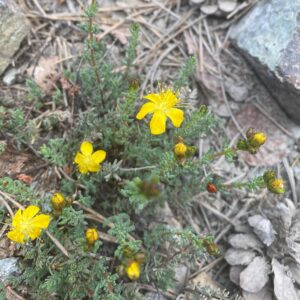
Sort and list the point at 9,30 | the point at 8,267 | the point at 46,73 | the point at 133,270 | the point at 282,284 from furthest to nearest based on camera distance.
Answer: the point at 46,73 < the point at 9,30 < the point at 282,284 < the point at 8,267 < the point at 133,270

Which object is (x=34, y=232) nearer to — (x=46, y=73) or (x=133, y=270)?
(x=133, y=270)

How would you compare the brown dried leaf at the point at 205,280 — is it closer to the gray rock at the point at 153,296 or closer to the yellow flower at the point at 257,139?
the gray rock at the point at 153,296

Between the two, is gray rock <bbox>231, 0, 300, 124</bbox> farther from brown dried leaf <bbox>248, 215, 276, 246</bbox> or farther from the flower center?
the flower center

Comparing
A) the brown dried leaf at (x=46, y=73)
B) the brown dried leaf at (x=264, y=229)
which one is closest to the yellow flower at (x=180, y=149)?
the brown dried leaf at (x=264, y=229)

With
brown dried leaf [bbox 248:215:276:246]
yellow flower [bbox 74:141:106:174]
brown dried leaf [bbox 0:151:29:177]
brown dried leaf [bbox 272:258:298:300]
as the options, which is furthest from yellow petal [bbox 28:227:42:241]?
brown dried leaf [bbox 272:258:298:300]

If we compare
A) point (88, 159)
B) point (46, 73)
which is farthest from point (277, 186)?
point (46, 73)

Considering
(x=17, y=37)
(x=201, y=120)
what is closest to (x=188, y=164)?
(x=201, y=120)

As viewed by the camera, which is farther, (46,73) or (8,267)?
(46,73)
